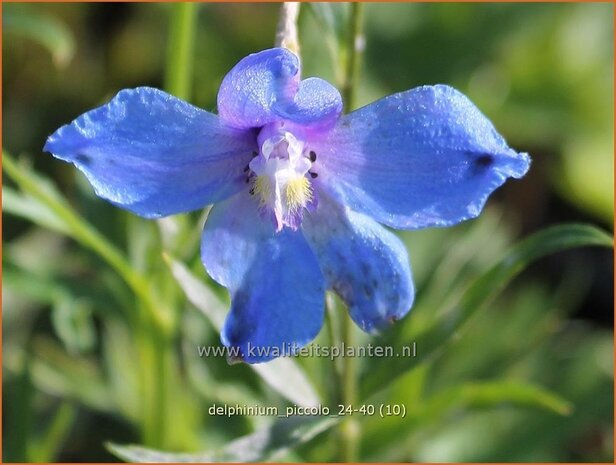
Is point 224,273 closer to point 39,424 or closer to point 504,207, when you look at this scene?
point 39,424

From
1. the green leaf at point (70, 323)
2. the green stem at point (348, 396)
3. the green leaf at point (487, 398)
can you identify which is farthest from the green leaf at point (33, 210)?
the green leaf at point (487, 398)

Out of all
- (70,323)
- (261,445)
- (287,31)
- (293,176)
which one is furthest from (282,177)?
(70,323)

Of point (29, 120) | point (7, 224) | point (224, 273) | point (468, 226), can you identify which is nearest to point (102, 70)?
point (29, 120)

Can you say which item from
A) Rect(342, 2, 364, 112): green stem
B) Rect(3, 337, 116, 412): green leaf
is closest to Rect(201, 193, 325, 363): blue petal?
Rect(342, 2, 364, 112): green stem

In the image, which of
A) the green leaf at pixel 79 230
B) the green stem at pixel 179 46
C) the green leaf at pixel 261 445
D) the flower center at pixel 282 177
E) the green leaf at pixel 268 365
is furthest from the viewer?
the green stem at pixel 179 46

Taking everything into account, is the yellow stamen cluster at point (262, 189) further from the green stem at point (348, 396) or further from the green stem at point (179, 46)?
the green stem at point (179, 46)

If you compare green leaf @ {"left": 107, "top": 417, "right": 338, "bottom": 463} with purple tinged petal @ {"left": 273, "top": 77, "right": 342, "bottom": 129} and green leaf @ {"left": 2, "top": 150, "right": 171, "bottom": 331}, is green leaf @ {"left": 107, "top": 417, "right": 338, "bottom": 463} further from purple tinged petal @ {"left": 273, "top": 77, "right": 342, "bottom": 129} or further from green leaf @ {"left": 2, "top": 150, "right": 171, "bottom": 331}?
purple tinged petal @ {"left": 273, "top": 77, "right": 342, "bottom": 129}

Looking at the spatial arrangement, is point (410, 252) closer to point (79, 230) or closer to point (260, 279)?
point (79, 230)
